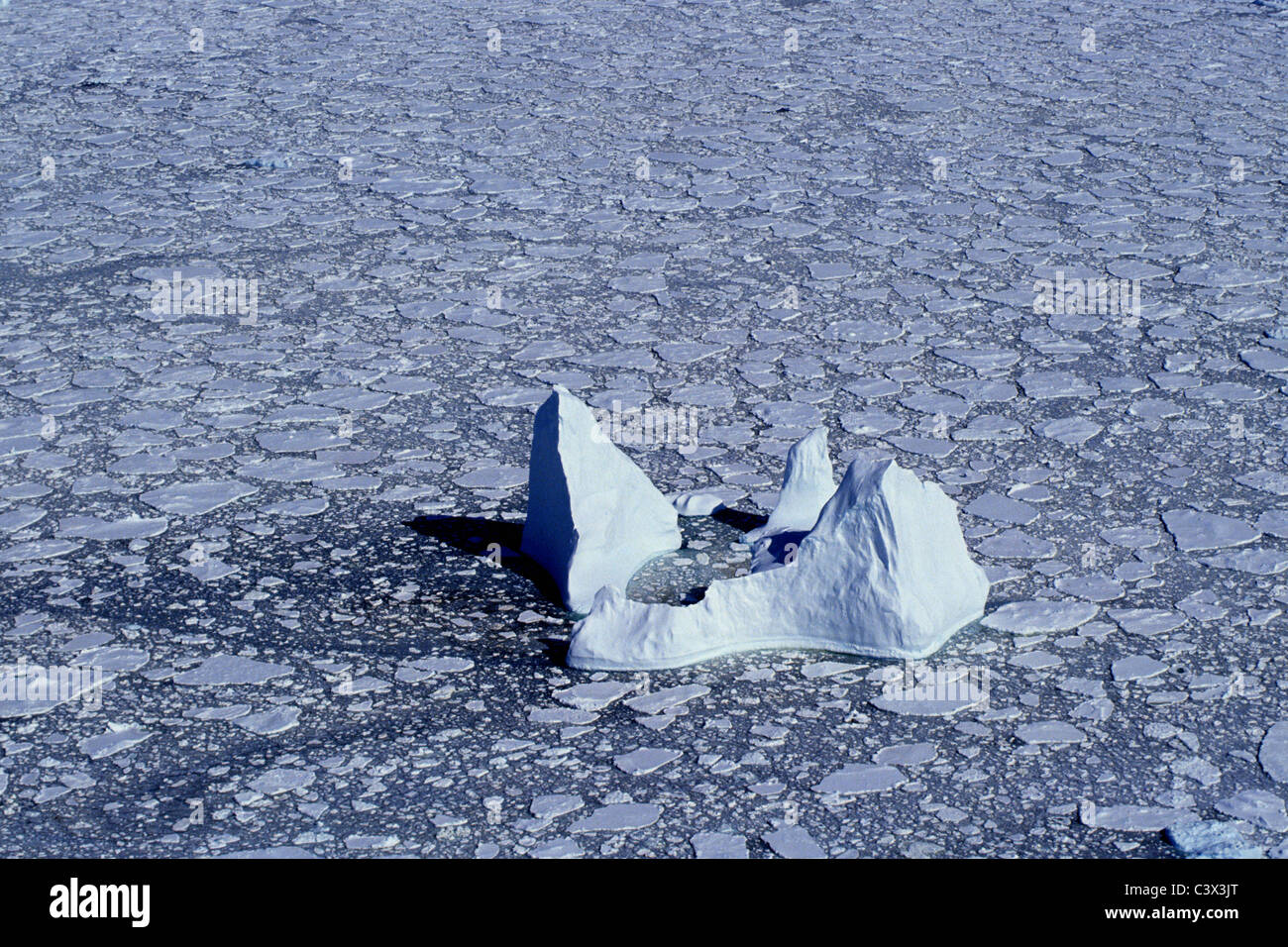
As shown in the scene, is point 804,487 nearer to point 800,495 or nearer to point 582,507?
point 800,495

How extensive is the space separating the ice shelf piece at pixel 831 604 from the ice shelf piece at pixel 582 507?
22cm

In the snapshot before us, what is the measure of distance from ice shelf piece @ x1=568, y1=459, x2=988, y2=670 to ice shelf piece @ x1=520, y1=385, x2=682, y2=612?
8.8 inches

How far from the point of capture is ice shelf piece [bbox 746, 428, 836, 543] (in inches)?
172

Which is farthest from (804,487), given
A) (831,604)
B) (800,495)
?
(831,604)

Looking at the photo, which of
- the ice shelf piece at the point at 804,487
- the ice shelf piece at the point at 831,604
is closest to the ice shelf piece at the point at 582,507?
the ice shelf piece at the point at 831,604

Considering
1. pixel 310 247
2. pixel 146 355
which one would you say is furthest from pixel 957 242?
pixel 146 355

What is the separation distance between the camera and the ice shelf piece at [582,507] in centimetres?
412

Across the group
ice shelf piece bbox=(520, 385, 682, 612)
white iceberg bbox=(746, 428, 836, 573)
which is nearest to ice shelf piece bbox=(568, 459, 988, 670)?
ice shelf piece bbox=(520, 385, 682, 612)

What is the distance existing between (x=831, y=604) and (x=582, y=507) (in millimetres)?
732

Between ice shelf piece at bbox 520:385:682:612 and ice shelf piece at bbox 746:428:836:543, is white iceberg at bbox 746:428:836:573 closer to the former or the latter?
ice shelf piece at bbox 746:428:836:543

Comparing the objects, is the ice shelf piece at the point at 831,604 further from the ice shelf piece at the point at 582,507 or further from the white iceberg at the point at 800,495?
the white iceberg at the point at 800,495

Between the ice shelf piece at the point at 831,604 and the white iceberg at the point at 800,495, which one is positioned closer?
the ice shelf piece at the point at 831,604
